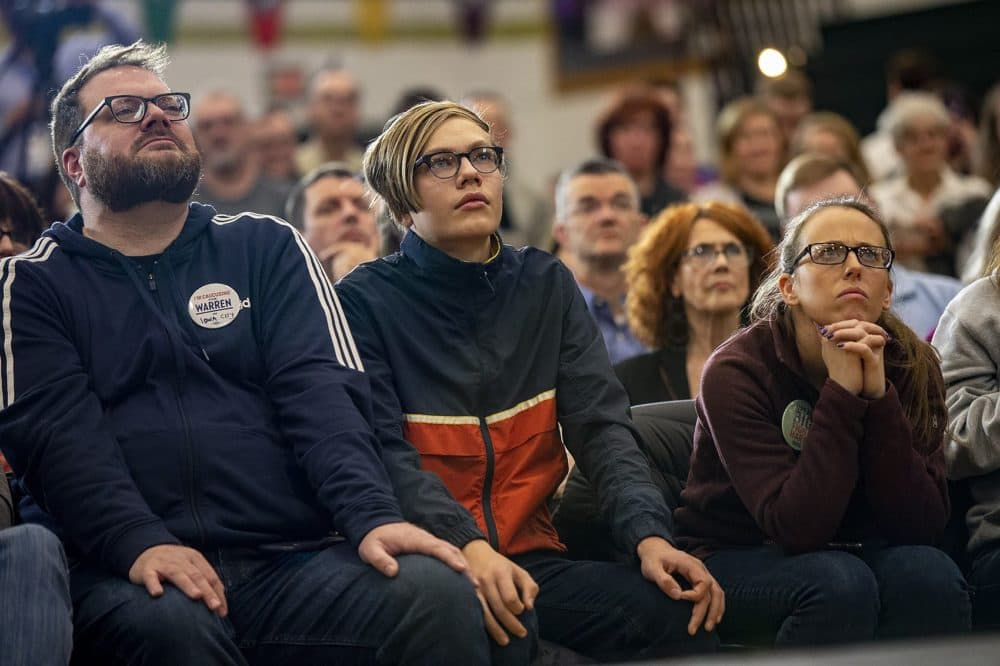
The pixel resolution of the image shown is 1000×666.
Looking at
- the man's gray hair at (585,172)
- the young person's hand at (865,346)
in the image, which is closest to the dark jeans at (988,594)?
the young person's hand at (865,346)

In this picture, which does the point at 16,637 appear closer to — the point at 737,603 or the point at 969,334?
the point at 737,603

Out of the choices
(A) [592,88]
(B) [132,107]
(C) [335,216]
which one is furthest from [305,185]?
(A) [592,88]

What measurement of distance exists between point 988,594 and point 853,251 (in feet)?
2.18

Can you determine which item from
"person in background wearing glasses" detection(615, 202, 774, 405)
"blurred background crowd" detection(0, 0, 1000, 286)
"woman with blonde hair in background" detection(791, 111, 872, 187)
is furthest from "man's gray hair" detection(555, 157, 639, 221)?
"woman with blonde hair in background" detection(791, 111, 872, 187)

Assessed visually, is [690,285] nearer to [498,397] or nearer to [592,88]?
[498,397]

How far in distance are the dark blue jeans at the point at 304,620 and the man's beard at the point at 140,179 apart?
0.65 meters

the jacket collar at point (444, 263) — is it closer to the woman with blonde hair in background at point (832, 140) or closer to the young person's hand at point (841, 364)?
the young person's hand at point (841, 364)

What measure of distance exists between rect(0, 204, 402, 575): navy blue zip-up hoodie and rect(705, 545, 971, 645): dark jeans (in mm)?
623

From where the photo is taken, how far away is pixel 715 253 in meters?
3.19

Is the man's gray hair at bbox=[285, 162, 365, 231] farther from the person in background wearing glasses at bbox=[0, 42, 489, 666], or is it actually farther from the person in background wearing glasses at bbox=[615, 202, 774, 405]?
the person in background wearing glasses at bbox=[0, 42, 489, 666]

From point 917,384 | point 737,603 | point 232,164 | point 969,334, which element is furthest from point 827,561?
point 232,164

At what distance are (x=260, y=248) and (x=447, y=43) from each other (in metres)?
8.40

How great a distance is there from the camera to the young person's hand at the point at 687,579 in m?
2.25

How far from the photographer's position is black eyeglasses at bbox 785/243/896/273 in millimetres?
2455
